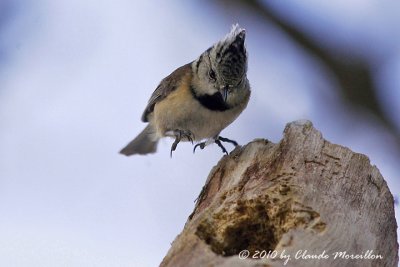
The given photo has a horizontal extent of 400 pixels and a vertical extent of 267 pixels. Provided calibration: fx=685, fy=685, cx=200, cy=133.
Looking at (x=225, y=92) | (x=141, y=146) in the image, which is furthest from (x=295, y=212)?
(x=141, y=146)

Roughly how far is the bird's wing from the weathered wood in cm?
166

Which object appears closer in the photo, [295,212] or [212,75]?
[295,212]

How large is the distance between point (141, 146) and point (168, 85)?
927mm

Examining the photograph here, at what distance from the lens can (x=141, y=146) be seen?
505 centimetres

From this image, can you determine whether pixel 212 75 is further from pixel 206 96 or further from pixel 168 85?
pixel 168 85

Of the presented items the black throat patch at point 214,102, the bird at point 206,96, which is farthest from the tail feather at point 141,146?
the black throat patch at point 214,102

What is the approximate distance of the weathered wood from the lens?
2162mm

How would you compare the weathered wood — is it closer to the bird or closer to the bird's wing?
the bird

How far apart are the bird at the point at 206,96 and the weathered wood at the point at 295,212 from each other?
1.21m

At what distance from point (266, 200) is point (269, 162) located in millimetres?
181

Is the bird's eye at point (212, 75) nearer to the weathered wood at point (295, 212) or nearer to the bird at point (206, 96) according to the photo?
the bird at point (206, 96)

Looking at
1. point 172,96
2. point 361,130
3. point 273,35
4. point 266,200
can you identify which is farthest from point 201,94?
point 266,200

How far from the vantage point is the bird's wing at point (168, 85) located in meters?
4.22

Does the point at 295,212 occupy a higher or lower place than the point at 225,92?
lower
